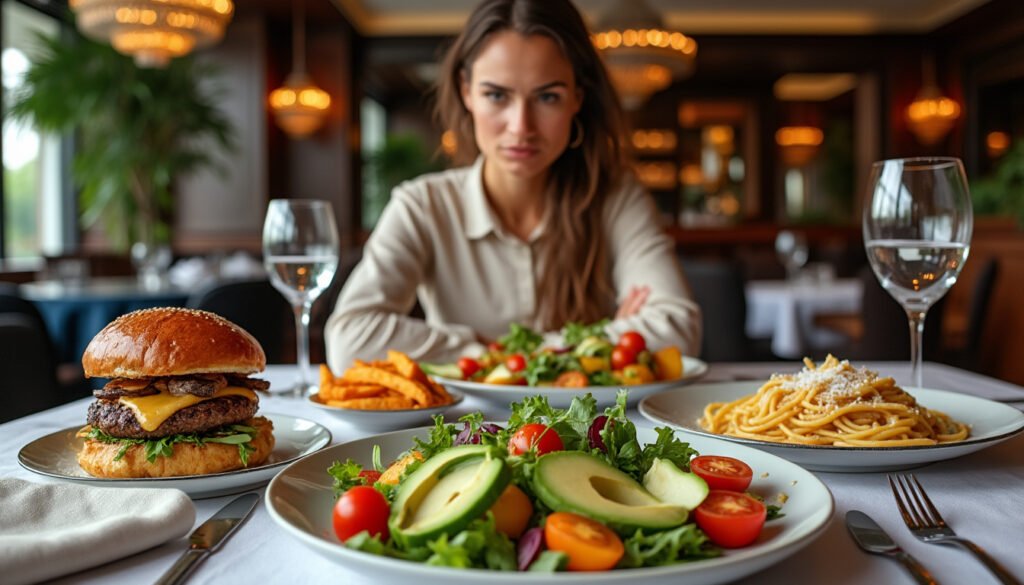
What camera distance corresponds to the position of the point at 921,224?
1.14 meters

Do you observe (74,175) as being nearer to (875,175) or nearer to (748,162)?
(875,175)

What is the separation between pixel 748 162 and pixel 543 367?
14979mm

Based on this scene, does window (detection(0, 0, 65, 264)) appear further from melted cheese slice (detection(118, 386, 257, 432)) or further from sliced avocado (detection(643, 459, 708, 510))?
sliced avocado (detection(643, 459, 708, 510))

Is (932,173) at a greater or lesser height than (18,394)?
greater

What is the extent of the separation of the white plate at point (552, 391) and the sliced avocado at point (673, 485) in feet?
1.59

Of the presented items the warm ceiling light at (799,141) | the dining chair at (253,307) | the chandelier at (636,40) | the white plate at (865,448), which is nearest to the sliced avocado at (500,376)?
the white plate at (865,448)

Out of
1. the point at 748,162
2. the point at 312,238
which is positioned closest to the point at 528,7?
the point at 312,238

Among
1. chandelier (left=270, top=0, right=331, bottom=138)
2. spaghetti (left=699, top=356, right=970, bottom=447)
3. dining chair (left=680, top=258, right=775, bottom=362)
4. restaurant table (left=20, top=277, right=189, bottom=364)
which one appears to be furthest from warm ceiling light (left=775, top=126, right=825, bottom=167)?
spaghetti (left=699, top=356, right=970, bottom=447)

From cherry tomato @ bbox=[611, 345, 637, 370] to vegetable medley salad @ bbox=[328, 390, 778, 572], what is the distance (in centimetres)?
63

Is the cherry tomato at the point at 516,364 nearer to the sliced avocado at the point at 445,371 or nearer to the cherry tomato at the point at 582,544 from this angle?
the sliced avocado at the point at 445,371

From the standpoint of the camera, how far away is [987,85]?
10.1 meters

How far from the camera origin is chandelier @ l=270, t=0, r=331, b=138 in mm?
8961

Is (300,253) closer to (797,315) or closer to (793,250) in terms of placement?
(797,315)

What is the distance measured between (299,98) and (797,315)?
630cm
